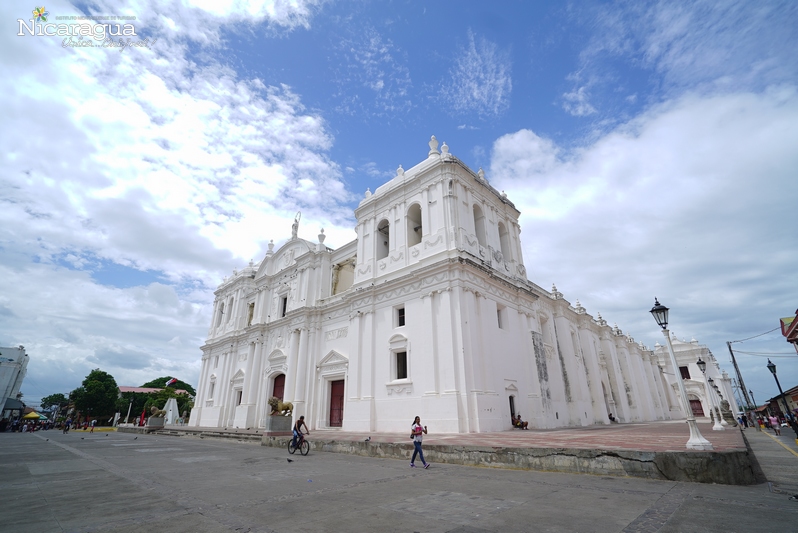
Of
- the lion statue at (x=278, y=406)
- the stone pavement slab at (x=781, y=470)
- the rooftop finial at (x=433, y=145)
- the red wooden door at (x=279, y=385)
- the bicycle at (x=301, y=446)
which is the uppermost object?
the rooftop finial at (x=433, y=145)

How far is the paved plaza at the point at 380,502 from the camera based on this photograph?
4.10 m

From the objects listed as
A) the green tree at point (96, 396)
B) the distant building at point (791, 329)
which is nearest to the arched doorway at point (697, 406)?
the distant building at point (791, 329)

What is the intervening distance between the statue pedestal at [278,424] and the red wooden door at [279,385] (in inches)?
336

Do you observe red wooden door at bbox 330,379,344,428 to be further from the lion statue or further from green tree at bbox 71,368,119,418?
green tree at bbox 71,368,119,418

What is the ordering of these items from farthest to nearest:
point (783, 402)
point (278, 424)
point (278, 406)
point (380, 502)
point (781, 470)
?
point (783, 402) → point (278, 406) → point (278, 424) → point (781, 470) → point (380, 502)

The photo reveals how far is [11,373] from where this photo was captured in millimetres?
49312

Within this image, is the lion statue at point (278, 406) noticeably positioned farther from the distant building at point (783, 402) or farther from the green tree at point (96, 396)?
the green tree at point (96, 396)

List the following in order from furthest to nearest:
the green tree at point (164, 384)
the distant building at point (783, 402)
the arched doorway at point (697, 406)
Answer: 1. the green tree at point (164, 384)
2. the arched doorway at point (697, 406)
3. the distant building at point (783, 402)

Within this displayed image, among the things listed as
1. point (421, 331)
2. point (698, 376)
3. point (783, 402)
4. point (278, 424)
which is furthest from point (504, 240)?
point (698, 376)

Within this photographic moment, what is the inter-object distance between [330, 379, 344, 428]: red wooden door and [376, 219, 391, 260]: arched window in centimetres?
819

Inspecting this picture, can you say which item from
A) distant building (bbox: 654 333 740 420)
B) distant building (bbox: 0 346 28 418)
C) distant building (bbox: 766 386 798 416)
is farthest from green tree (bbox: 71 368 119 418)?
distant building (bbox: 766 386 798 416)

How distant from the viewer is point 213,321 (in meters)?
36.3

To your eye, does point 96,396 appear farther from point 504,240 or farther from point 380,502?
point 380,502

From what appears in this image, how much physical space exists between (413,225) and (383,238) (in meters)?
2.44
